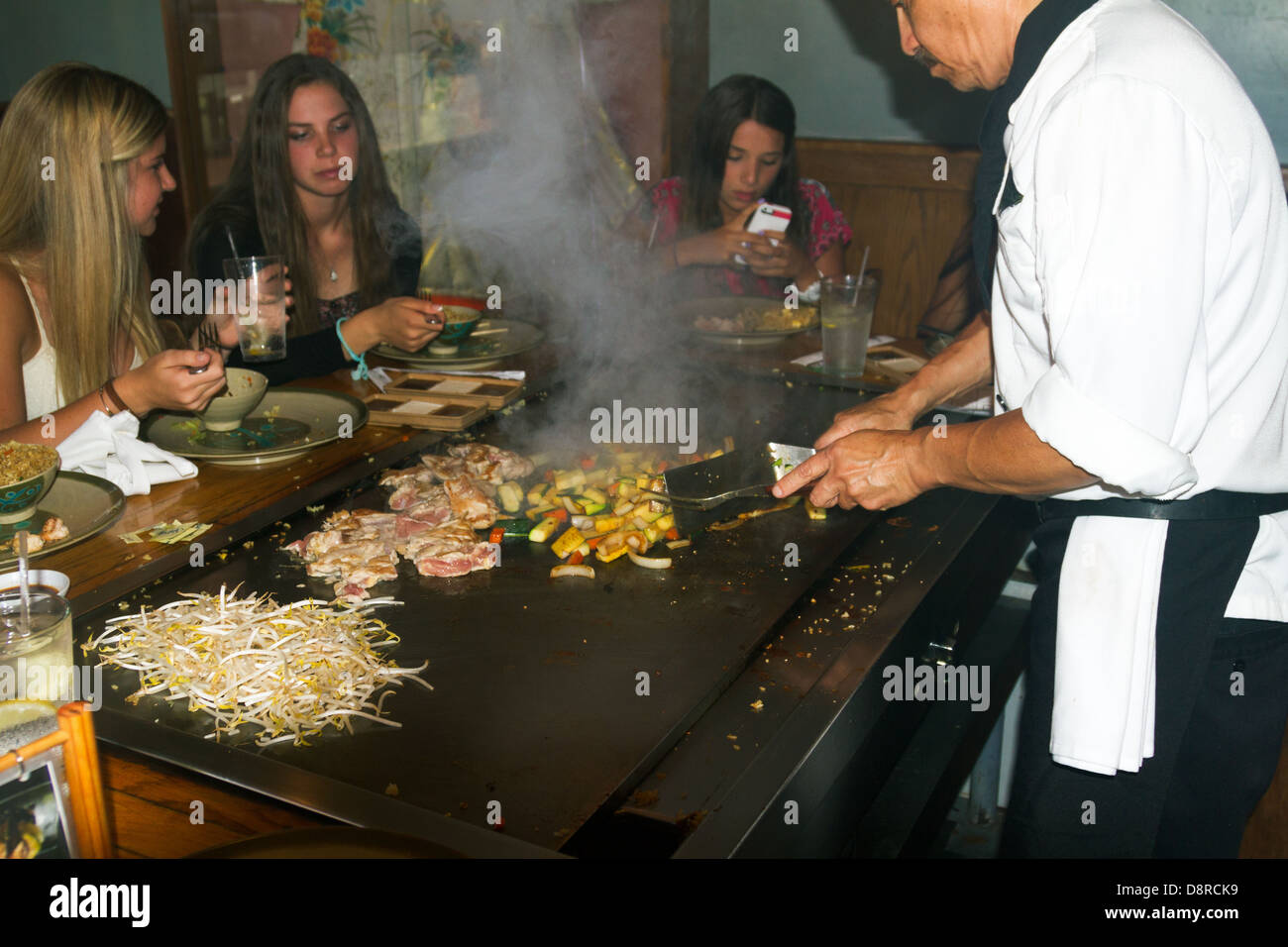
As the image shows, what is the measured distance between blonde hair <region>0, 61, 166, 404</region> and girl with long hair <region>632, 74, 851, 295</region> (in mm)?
2196

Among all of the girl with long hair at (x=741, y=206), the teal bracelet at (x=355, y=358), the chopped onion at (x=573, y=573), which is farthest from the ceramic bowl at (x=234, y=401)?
the girl with long hair at (x=741, y=206)

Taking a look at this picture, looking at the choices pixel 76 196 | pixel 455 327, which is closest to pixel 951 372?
pixel 455 327

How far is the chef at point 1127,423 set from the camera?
141 cm

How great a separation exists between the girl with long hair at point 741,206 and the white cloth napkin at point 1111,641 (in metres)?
2.61

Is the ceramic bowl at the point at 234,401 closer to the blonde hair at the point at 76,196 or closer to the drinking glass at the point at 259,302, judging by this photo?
the drinking glass at the point at 259,302

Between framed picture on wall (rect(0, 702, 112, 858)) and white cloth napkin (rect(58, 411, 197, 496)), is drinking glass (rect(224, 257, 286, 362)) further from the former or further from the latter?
framed picture on wall (rect(0, 702, 112, 858))

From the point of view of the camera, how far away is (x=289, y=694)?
4.80 feet

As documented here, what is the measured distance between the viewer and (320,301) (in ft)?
11.7

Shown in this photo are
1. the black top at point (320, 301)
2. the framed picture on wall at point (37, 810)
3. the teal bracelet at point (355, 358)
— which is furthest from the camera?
the black top at point (320, 301)

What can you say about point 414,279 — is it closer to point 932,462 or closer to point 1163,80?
point 932,462

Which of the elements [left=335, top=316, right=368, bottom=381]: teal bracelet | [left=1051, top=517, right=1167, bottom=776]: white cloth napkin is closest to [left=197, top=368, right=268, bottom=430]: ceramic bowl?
[left=335, top=316, right=368, bottom=381]: teal bracelet

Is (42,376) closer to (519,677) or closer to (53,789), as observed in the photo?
(519,677)

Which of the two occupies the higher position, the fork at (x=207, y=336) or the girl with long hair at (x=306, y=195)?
the girl with long hair at (x=306, y=195)

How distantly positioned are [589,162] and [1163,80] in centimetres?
457
